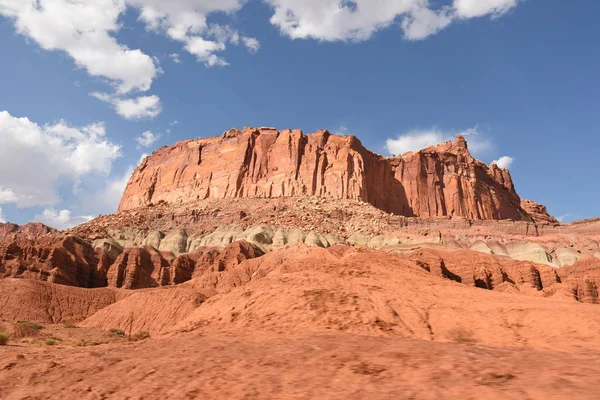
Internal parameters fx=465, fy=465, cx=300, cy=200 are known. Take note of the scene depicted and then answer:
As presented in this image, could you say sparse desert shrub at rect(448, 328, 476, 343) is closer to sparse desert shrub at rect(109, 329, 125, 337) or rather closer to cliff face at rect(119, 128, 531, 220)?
sparse desert shrub at rect(109, 329, 125, 337)

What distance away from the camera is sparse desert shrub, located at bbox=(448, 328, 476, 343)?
16609 millimetres

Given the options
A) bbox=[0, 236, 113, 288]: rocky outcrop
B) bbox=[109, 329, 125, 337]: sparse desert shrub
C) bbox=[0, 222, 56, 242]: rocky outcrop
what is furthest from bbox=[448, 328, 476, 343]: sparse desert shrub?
bbox=[0, 222, 56, 242]: rocky outcrop

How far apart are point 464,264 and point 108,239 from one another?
55305 millimetres

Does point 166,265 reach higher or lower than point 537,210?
lower

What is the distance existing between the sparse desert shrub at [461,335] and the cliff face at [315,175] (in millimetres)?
76194

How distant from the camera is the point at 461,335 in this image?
16953 mm

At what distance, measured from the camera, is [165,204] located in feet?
334

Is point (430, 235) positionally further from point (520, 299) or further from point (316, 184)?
point (520, 299)

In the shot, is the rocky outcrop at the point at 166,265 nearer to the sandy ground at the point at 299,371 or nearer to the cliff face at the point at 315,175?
the cliff face at the point at 315,175

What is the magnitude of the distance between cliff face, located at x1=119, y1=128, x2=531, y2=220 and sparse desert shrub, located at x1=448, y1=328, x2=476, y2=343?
250 ft

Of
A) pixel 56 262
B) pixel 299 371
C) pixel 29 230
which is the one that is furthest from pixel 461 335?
pixel 29 230

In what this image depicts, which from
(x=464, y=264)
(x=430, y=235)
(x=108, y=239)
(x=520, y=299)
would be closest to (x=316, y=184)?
(x=430, y=235)

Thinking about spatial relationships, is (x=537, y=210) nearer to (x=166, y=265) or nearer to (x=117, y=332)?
(x=166, y=265)

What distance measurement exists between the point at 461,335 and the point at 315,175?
3183 inches
